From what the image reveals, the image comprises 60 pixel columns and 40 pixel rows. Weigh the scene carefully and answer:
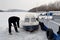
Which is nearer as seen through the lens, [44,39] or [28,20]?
[44,39]

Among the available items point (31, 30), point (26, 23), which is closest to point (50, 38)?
point (31, 30)

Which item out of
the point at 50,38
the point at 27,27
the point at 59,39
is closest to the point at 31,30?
the point at 27,27

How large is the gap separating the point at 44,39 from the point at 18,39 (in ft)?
3.16

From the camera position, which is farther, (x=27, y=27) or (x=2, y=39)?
(x=27, y=27)

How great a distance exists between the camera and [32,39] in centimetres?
523

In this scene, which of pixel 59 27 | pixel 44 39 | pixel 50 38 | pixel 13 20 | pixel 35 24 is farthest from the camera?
pixel 35 24

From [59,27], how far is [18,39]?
2.38m

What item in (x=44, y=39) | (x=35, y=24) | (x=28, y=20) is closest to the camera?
(x=44, y=39)

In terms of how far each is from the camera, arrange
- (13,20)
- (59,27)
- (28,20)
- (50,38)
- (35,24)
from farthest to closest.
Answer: (28,20) → (35,24) → (13,20) → (50,38) → (59,27)

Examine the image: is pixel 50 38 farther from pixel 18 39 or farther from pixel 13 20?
pixel 13 20

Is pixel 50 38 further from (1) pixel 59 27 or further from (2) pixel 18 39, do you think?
(2) pixel 18 39

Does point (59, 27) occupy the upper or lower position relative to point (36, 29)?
upper

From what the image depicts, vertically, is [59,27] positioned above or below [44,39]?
above

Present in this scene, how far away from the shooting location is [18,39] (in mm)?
5297
